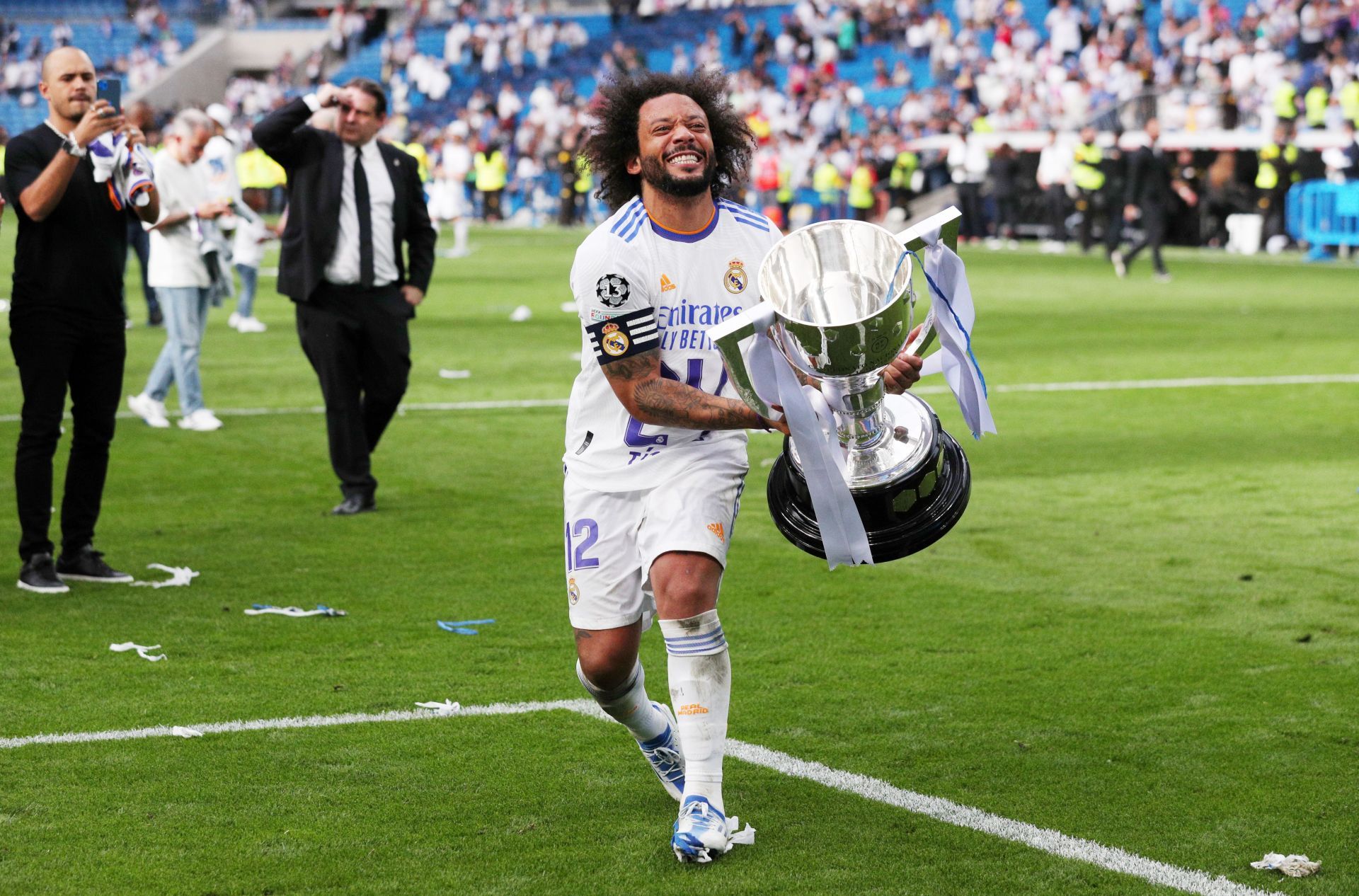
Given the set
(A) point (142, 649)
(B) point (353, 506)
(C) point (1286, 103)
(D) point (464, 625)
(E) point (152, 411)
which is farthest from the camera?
(C) point (1286, 103)

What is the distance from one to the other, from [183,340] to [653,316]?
8.19 metres

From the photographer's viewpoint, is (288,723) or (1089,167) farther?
(1089,167)

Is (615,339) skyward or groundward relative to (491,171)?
skyward

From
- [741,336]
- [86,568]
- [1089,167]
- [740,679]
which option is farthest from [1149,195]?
[741,336]

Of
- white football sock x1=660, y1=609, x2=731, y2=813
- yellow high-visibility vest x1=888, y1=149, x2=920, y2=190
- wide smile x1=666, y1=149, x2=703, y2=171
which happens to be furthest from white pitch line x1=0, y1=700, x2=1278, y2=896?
yellow high-visibility vest x1=888, y1=149, x2=920, y2=190

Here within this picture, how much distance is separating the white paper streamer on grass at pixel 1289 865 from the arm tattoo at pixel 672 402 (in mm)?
1649

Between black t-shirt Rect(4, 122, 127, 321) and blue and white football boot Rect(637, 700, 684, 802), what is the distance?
3722 mm

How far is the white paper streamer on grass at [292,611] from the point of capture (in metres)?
7.41

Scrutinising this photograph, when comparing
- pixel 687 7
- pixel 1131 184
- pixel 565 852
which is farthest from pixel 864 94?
pixel 565 852

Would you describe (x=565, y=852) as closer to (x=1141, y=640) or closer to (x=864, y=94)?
(x=1141, y=640)

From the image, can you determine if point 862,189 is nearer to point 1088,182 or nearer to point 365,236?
point 1088,182

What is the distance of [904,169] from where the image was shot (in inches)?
1507

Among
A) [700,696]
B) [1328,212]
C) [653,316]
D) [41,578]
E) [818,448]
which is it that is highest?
[653,316]

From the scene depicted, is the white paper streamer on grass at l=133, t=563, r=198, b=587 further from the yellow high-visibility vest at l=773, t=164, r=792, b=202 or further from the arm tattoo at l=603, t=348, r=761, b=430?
the yellow high-visibility vest at l=773, t=164, r=792, b=202
